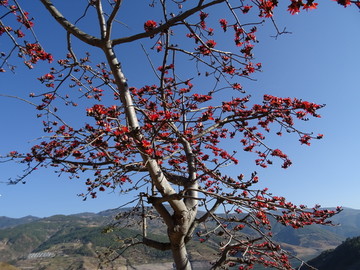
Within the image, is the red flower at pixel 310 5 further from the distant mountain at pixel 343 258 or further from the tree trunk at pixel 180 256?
the distant mountain at pixel 343 258

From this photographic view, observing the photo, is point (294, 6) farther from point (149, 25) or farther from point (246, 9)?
point (149, 25)

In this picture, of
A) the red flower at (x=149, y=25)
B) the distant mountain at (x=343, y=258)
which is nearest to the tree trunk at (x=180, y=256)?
the red flower at (x=149, y=25)

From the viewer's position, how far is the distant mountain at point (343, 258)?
7531 centimetres

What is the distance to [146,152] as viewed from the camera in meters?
3.88

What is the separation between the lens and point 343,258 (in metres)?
79.8

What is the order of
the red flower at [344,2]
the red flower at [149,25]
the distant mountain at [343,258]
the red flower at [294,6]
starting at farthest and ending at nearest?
the distant mountain at [343,258] → the red flower at [149,25] → the red flower at [294,6] → the red flower at [344,2]

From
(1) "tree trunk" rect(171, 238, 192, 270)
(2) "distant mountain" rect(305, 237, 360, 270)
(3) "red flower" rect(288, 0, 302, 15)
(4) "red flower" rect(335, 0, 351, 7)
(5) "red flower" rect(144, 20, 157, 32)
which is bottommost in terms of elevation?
(2) "distant mountain" rect(305, 237, 360, 270)

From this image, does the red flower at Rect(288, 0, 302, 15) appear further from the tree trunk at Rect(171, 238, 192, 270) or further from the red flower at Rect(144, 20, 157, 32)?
the tree trunk at Rect(171, 238, 192, 270)

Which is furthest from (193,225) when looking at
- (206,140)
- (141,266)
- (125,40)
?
(141,266)

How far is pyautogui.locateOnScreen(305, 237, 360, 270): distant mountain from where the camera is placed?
7531 centimetres

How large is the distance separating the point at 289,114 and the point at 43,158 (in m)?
4.13

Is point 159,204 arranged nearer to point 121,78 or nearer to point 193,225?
point 193,225

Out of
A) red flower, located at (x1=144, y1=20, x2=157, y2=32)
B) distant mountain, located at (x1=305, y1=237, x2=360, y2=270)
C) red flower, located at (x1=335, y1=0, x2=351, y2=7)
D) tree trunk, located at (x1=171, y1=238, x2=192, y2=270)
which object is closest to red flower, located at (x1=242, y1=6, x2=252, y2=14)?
red flower, located at (x1=144, y1=20, x2=157, y2=32)

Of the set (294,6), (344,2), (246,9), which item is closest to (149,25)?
(246,9)
